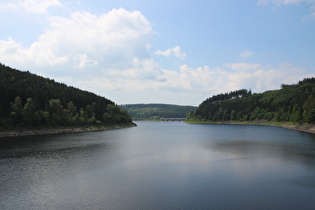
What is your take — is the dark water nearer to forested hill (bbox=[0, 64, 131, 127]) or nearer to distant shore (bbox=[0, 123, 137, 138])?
distant shore (bbox=[0, 123, 137, 138])

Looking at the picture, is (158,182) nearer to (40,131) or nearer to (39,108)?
(40,131)

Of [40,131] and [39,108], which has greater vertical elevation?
[39,108]

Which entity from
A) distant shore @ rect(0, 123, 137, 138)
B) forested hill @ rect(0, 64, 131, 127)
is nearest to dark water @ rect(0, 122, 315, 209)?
distant shore @ rect(0, 123, 137, 138)

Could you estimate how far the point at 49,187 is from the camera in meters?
26.8

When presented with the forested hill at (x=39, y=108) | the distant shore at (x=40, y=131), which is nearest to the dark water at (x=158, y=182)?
the distant shore at (x=40, y=131)

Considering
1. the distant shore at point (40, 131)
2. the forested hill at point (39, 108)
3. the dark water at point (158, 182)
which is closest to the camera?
the dark water at point (158, 182)

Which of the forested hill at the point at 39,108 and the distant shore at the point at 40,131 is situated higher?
the forested hill at the point at 39,108

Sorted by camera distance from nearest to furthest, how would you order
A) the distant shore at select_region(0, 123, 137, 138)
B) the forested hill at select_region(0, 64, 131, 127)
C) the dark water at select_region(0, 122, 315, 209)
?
1. the dark water at select_region(0, 122, 315, 209)
2. the distant shore at select_region(0, 123, 137, 138)
3. the forested hill at select_region(0, 64, 131, 127)

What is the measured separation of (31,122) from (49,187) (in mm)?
73933

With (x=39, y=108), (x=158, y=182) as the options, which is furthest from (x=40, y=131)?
(x=158, y=182)

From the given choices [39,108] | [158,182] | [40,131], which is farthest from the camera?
[39,108]

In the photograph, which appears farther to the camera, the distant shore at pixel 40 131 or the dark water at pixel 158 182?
the distant shore at pixel 40 131

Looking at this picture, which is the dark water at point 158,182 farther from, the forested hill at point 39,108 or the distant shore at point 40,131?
the forested hill at point 39,108

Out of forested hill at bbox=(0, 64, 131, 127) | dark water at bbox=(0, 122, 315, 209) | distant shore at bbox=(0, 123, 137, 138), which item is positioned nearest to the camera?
dark water at bbox=(0, 122, 315, 209)
